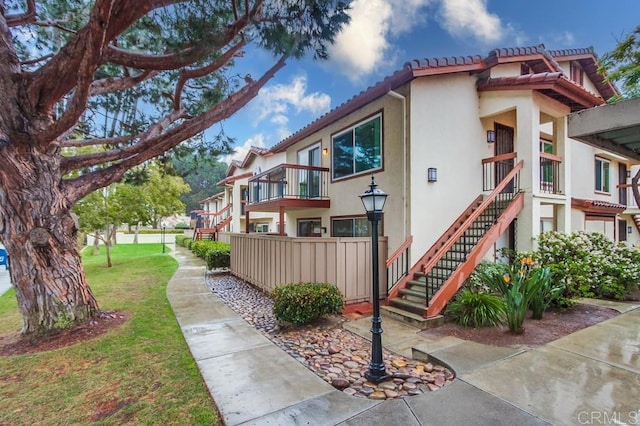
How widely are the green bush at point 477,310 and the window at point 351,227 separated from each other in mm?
3714

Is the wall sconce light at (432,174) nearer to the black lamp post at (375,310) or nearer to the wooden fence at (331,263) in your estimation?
the wooden fence at (331,263)

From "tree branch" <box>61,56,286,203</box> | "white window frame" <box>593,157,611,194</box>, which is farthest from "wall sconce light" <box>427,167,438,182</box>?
"white window frame" <box>593,157,611,194</box>

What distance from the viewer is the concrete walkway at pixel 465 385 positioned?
2986mm

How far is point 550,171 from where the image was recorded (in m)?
9.88

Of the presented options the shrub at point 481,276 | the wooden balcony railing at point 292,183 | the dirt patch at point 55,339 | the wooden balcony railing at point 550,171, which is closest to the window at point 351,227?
the wooden balcony railing at point 292,183

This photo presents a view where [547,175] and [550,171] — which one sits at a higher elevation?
[550,171]

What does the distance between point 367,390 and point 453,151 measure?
262 inches

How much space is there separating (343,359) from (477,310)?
9.10ft

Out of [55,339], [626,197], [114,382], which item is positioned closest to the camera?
[114,382]

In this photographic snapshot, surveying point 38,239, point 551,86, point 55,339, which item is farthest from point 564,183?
point 55,339

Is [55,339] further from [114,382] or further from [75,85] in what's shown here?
[75,85]

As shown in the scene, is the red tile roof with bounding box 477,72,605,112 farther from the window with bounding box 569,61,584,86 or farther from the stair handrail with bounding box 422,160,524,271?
the window with bounding box 569,61,584,86

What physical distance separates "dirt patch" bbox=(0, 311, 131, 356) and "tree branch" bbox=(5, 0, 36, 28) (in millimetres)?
6123

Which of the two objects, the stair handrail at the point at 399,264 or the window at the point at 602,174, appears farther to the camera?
the window at the point at 602,174
